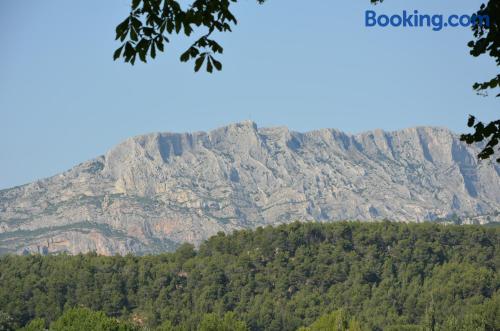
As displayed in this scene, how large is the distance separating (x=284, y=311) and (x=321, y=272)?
15942mm

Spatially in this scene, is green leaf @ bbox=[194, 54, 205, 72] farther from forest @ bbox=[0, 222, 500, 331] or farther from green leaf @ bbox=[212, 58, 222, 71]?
forest @ bbox=[0, 222, 500, 331]

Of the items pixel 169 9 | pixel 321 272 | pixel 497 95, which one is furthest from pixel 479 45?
pixel 321 272

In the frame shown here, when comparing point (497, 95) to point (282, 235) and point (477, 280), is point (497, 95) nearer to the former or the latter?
point (477, 280)

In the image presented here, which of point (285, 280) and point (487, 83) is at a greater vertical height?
point (487, 83)

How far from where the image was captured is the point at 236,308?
346ft

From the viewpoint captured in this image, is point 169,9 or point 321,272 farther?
point 321,272

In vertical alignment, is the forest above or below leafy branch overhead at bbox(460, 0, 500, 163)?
below

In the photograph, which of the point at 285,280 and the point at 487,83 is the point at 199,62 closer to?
the point at 487,83

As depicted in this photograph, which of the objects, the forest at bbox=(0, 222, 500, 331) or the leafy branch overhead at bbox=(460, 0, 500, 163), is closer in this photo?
the leafy branch overhead at bbox=(460, 0, 500, 163)

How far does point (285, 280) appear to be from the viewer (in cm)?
11231

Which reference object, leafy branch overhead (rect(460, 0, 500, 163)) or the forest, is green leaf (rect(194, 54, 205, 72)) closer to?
leafy branch overhead (rect(460, 0, 500, 163))

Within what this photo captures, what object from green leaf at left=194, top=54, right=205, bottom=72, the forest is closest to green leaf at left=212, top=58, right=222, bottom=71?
green leaf at left=194, top=54, right=205, bottom=72

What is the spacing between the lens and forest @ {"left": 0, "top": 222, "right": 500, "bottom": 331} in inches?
3831

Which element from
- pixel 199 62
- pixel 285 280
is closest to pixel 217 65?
pixel 199 62
